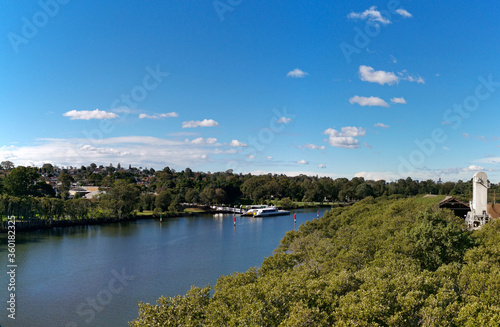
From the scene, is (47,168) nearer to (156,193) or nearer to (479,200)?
Result: (156,193)

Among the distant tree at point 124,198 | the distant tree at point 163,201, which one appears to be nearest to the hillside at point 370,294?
the distant tree at point 124,198

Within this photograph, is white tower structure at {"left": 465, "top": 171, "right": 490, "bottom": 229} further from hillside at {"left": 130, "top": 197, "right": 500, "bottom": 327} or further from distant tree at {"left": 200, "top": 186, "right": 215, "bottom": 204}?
distant tree at {"left": 200, "top": 186, "right": 215, "bottom": 204}

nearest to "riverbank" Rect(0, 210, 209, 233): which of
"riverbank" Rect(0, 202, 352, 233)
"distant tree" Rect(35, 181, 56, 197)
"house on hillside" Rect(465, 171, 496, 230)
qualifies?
"riverbank" Rect(0, 202, 352, 233)

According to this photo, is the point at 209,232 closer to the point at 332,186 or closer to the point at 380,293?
the point at 380,293

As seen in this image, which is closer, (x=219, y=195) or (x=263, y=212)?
(x=263, y=212)

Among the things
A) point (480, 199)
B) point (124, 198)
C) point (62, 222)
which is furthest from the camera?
point (124, 198)

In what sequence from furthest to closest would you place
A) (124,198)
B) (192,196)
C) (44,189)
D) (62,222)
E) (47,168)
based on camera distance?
(47,168), (192,196), (44,189), (124,198), (62,222)

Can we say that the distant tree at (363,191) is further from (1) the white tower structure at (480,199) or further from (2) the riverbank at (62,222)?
(1) the white tower structure at (480,199)

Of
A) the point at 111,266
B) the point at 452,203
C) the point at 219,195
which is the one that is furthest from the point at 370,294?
the point at 219,195
